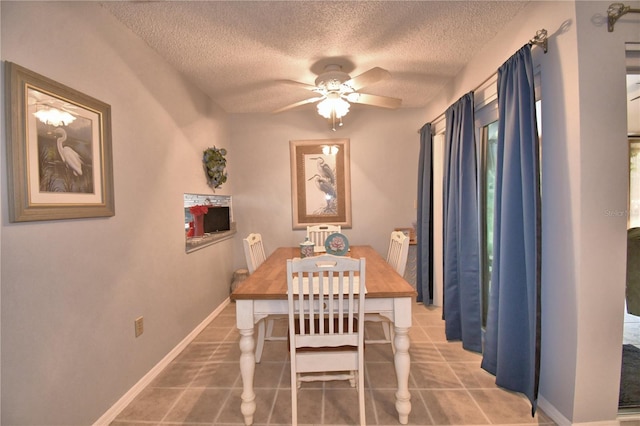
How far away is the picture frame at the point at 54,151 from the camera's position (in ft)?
4.16

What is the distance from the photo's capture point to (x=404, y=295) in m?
1.63

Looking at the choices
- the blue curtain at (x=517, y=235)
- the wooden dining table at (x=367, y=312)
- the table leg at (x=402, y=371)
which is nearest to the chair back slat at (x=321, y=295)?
the wooden dining table at (x=367, y=312)

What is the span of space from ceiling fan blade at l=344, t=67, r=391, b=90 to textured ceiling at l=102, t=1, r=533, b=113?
28cm

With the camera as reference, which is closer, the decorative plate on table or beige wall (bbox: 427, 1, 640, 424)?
beige wall (bbox: 427, 1, 640, 424)

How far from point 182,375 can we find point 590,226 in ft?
9.01

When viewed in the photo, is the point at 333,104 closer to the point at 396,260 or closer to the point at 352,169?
the point at 396,260

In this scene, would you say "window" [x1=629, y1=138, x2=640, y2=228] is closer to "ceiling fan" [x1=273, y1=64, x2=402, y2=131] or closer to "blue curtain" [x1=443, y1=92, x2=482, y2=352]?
"blue curtain" [x1=443, y1=92, x2=482, y2=352]

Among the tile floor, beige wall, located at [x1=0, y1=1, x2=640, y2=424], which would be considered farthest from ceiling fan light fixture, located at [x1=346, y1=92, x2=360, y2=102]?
the tile floor

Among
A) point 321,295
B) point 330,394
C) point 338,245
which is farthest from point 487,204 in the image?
point 330,394

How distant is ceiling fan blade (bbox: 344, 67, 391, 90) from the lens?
83.4 inches

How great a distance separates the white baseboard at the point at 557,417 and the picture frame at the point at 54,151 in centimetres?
283

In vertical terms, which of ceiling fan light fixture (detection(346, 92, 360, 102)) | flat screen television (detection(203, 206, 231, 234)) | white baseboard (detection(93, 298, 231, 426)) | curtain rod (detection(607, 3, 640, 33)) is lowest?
white baseboard (detection(93, 298, 231, 426))

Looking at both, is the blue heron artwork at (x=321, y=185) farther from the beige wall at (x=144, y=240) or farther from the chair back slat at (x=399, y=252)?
the beige wall at (x=144, y=240)

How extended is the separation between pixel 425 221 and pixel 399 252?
1237 mm
